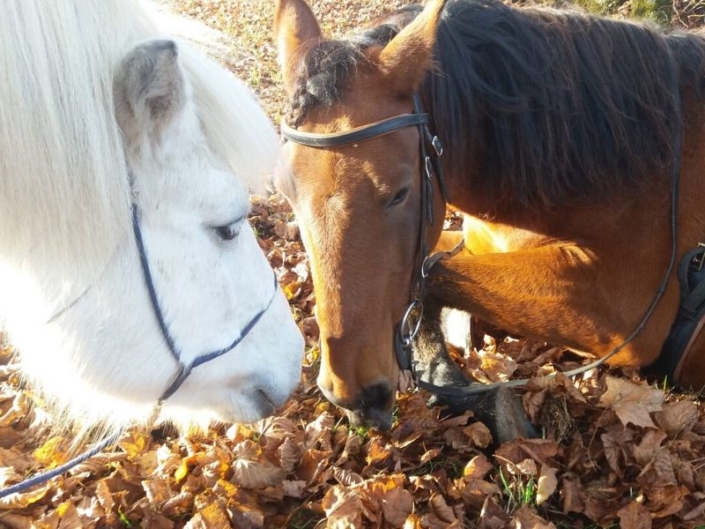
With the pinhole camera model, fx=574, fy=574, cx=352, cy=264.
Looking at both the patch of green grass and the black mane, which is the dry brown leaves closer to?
the patch of green grass

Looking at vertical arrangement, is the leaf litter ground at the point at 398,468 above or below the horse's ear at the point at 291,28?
below

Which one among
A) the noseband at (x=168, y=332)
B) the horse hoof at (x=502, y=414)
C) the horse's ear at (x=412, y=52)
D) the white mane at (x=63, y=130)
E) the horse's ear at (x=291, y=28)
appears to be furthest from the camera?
the horse hoof at (x=502, y=414)

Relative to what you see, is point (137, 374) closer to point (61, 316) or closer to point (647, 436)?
point (61, 316)

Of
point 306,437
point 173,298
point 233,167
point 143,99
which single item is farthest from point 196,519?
point 143,99

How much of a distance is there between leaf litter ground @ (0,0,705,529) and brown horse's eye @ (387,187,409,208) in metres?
0.75

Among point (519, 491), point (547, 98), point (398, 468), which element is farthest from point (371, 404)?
point (547, 98)

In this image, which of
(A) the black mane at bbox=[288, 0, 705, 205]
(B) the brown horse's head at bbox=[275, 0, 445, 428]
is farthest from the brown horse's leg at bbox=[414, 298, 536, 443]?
(A) the black mane at bbox=[288, 0, 705, 205]

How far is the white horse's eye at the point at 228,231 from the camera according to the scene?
1.45 meters

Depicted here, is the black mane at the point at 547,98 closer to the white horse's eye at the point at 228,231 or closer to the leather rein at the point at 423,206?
the leather rein at the point at 423,206

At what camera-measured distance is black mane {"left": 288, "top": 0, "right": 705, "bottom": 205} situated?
214 centimetres

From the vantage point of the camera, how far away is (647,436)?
7.43ft

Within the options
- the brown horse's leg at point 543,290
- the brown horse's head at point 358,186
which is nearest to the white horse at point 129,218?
the brown horse's head at point 358,186

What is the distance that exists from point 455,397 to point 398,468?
1.42 feet

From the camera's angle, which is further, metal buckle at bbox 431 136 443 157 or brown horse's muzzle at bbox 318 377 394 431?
brown horse's muzzle at bbox 318 377 394 431
